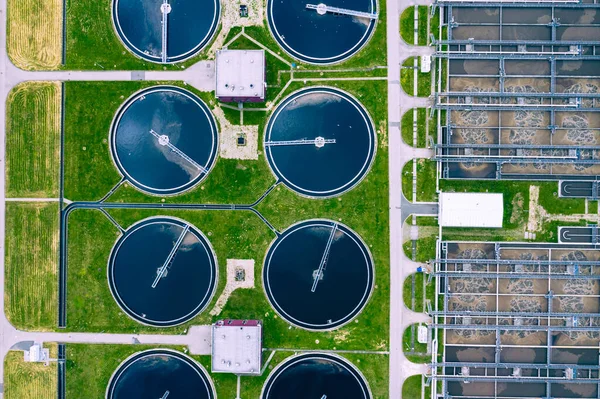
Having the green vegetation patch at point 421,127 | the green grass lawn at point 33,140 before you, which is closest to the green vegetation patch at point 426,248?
the green vegetation patch at point 421,127

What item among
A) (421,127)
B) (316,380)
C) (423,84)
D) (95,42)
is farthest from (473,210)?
(95,42)

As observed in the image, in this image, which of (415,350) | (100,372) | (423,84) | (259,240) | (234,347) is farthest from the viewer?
(100,372)

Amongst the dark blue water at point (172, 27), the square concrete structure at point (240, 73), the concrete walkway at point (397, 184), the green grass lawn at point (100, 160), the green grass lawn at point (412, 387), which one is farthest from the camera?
the dark blue water at point (172, 27)

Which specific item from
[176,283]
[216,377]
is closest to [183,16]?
[176,283]

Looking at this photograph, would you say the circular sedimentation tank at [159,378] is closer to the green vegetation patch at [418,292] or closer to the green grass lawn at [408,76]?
the green vegetation patch at [418,292]

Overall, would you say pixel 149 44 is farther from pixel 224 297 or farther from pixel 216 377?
pixel 216 377

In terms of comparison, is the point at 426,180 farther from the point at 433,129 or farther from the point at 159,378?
the point at 159,378

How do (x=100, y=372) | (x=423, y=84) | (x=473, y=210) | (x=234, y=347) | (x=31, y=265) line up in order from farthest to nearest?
1. (x=31, y=265)
2. (x=100, y=372)
3. (x=423, y=84)
4. (x=473, y=210)
5. (x=234, y=347)

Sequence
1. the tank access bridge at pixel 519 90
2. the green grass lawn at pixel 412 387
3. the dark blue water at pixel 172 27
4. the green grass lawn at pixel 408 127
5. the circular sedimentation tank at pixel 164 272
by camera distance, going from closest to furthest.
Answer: the tank access bridge at pixel 519 90 → the green grass lawn at pixel 412 387 → the green grass lawn at pixel 408 127 → the circular sedimentation tank at pixel 164 272 → the dark blue water at pixel 172 27
